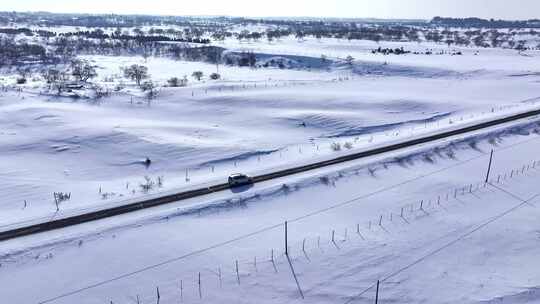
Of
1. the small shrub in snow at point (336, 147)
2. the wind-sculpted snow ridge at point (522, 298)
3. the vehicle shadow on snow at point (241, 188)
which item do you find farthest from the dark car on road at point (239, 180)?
the wind-sculpted snow ridge at point (522, 298)

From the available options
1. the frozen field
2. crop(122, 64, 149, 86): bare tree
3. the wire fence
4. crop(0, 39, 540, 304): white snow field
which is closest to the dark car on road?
crop(0, 39, 540, 304): white snow field

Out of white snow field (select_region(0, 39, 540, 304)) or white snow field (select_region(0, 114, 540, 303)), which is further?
white snow field (select_region(0, 39, 540, 304))

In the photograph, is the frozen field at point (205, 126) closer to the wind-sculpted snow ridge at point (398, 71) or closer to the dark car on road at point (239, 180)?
the dark car on road at point (239, 180)

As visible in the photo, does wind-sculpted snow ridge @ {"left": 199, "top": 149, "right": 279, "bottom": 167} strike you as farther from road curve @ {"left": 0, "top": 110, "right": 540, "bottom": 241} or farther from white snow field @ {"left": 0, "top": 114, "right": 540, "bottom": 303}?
white snow field @ {"left": 0, "top": 114, "right": 540, "bottom": 303}

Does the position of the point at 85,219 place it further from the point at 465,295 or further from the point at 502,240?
the point at 502,240

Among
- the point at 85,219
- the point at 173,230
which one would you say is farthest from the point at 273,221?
the point at 85,219

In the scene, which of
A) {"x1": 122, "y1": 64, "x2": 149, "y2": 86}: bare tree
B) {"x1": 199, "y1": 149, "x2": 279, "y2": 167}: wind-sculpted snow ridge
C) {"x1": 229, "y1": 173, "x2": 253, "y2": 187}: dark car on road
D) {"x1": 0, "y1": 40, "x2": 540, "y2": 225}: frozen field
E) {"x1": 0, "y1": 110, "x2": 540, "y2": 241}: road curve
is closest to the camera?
{"x1": 0, "y1": 110, "x2": 540, "y2": 241}: road curve

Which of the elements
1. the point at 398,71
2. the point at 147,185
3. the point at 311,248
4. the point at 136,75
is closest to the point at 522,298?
the point at 311,248

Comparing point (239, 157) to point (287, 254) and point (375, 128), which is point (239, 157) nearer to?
point (287, 254)

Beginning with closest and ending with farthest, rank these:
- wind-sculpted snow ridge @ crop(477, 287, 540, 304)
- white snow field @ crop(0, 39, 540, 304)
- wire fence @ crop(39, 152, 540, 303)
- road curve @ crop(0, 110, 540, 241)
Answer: wind-sculpted snow ridge @ crop(477, 287, 540, 304)
wire fence @ crop(39, 152, 540, 303)
white snow field @ crop(0, 39, 540, 304)
road curve @ crop(0, 110, 540, 241)
